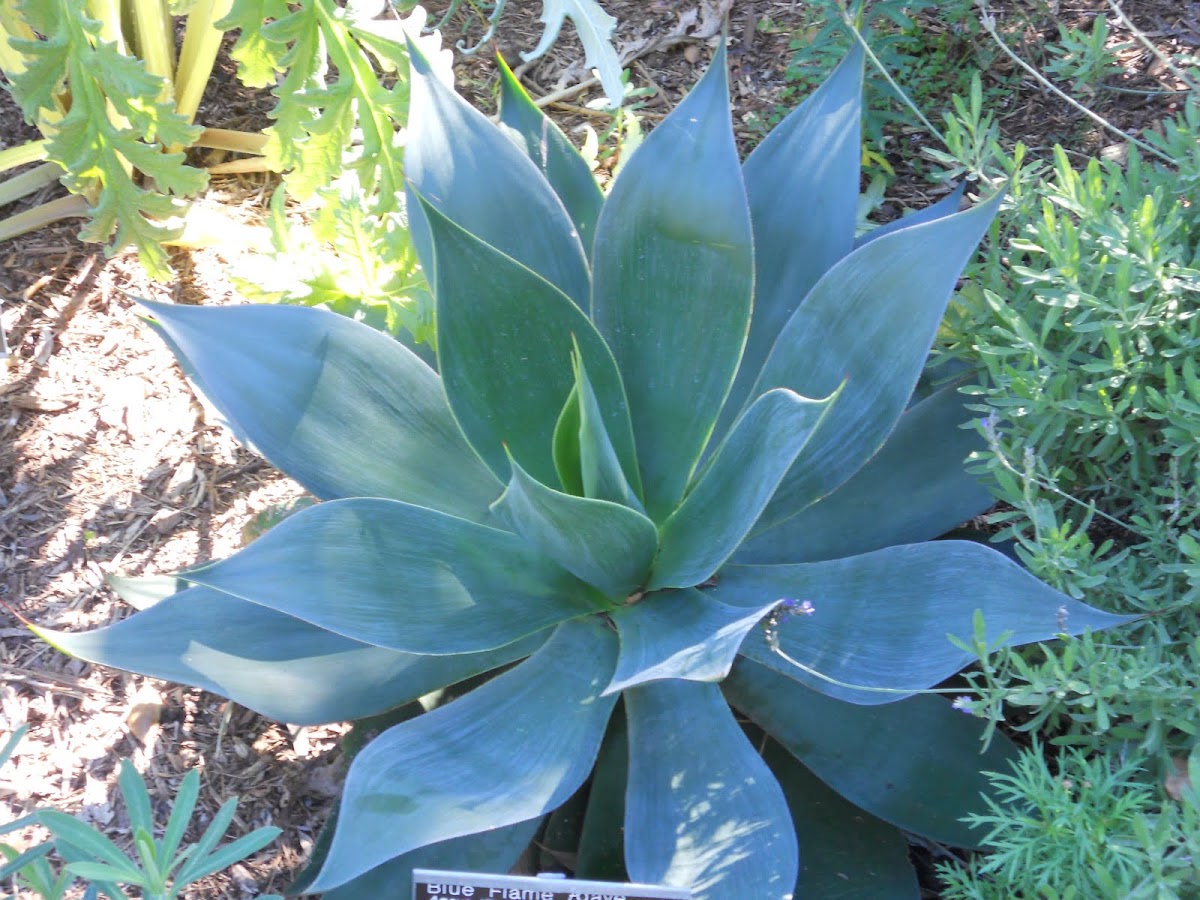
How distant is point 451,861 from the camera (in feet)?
5.16

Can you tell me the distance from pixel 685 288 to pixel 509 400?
32cm

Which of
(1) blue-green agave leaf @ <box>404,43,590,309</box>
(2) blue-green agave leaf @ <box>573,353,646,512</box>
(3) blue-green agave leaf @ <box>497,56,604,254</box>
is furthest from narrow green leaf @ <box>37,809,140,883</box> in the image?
(3) blue-green agave leaf @ <box>497,56,604,254</box>

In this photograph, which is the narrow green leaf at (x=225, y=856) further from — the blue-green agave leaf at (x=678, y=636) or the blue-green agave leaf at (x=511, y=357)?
the blue-green agave leaf at (x=511, y=357)

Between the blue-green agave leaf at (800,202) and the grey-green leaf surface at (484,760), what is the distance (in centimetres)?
48

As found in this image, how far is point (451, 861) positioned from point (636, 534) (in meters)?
0.55

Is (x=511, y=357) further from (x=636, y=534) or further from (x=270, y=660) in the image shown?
(x=270, y=660)

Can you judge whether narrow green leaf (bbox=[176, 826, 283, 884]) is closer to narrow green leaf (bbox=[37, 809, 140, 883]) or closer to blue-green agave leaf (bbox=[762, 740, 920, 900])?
narrow green leaf (bbox=[37, 809, 140, 883])

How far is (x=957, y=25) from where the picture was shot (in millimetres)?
2562

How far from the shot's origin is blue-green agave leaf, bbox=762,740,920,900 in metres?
1.57

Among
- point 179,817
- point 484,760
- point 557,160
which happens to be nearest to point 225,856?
point 179,817

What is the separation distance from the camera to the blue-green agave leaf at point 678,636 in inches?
47.7

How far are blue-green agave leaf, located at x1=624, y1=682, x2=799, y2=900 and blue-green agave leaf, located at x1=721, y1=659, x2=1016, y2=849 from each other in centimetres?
17

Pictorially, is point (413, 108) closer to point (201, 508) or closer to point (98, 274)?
point (201, 508)

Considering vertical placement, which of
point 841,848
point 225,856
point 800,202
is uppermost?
point 800,202
